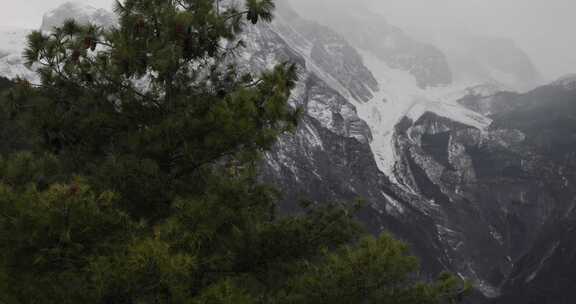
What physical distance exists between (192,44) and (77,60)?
7.68 ft

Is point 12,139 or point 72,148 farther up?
point 12,139

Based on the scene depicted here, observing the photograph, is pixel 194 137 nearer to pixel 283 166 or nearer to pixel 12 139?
pixel 12 139

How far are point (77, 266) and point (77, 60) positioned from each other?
4903 millimetres

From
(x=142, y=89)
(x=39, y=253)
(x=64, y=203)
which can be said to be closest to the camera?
(x=64, y=203)

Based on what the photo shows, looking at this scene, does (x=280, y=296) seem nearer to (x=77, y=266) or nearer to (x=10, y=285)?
(x=77, y=266)

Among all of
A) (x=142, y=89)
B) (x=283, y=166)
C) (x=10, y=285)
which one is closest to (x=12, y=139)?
(x=142, y=89)

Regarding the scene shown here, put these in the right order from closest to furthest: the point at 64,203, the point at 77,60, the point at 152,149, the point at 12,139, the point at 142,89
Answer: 1. the point at 64,203
2. the point at 152,149
3. the point at 77,60
4. the point at 142,89
5. the point at 12,139

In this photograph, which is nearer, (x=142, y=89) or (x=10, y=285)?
(x=10, y=285)

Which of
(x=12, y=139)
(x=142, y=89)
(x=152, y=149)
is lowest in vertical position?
(x=152, y=149)

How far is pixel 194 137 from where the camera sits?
1009 cm

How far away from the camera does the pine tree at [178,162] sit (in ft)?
24.5

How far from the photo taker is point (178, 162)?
34.4 feet

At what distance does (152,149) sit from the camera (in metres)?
9.95

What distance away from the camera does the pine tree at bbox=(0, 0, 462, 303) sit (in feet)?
24.5
